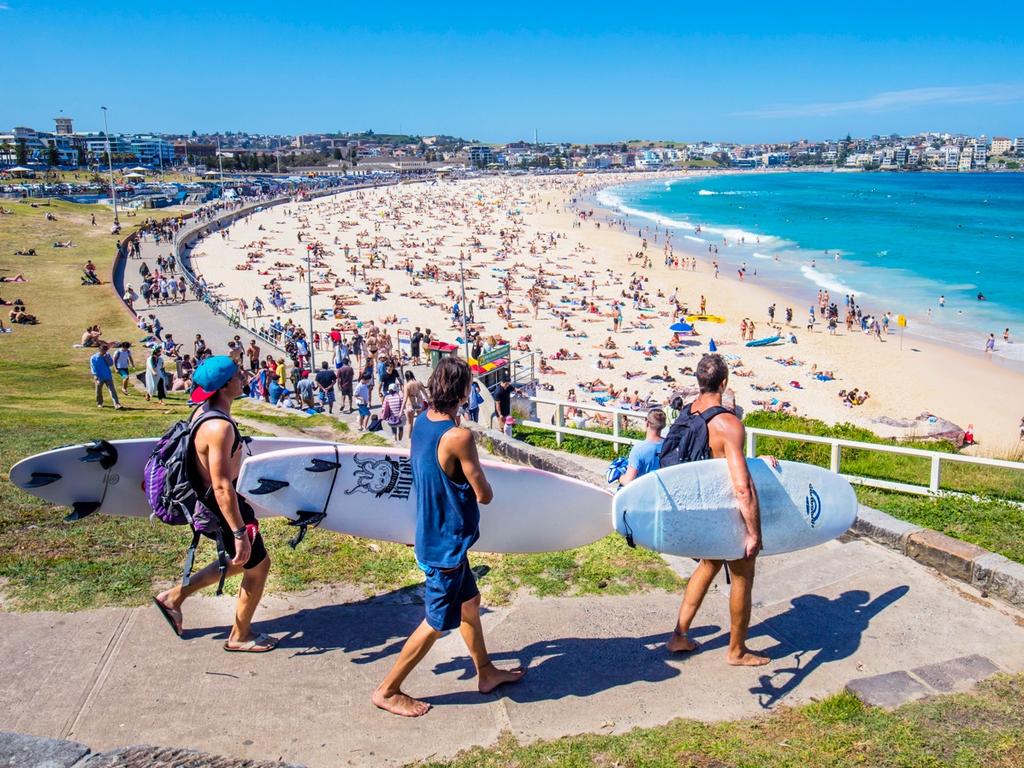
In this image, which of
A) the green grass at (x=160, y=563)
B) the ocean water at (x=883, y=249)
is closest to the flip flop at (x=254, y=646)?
the green grass at (x=160, y=563)

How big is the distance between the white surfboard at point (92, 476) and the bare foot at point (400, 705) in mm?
1695

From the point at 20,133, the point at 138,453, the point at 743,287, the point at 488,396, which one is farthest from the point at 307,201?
the point at 20,133

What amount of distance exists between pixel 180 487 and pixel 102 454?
1150 mm

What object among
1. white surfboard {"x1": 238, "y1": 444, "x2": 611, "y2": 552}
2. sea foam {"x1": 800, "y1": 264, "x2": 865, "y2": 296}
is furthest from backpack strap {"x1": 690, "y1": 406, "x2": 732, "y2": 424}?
sea foam {"x1": 800, "y1": 264, "x2": 865, "y2": 296}

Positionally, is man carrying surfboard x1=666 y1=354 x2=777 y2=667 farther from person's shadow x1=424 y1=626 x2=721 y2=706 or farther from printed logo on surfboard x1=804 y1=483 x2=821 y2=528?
printed logo on surfboard x1=804 y1=483 x2=821 y2=528

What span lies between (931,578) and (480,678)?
3.01 metres

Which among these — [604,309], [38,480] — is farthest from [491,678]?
[604,309]

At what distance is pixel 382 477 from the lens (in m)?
4.86

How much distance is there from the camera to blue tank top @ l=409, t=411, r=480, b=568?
11.7 feet

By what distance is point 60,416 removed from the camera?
37.0ft

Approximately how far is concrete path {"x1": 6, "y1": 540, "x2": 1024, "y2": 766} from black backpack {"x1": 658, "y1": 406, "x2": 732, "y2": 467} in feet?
→ 3.34

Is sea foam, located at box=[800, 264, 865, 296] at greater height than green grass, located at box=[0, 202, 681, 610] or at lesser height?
lesser

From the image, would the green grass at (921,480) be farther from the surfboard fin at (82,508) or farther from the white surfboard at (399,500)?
the surfboard fin at (82,508)

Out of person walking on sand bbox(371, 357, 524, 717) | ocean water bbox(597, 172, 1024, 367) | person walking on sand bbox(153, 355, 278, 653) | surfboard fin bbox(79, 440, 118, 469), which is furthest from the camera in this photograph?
ocean water bbox(597, 172, 1024, 367)
